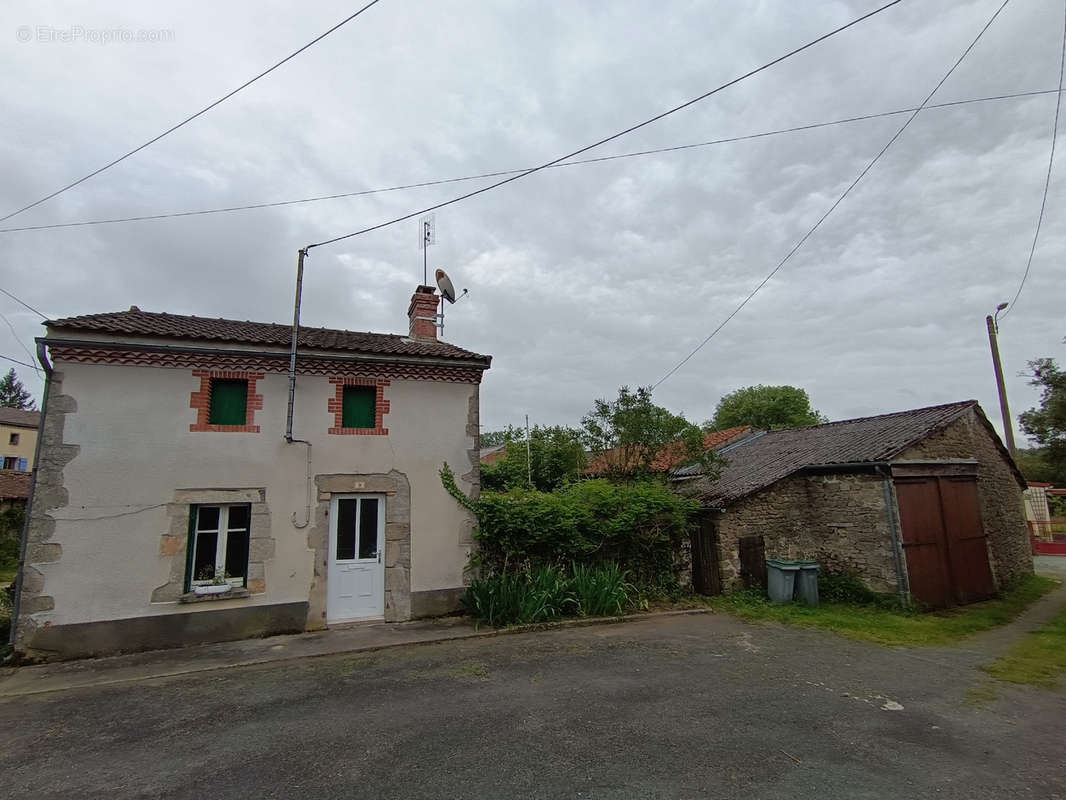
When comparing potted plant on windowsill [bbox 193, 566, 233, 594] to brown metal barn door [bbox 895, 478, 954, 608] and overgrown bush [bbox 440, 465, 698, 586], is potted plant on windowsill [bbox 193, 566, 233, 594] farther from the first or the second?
brown metal barn door [bbox 895, 478, 954, 608]

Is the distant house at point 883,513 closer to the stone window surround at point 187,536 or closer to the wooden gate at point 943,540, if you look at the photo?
the wooden gate at point 943,540

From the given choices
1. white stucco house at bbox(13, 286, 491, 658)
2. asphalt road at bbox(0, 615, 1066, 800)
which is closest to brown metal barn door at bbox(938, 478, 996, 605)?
asphalt road at bbox(0, 615, 1066, 800)

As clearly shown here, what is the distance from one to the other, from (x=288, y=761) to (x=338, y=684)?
1803 mm

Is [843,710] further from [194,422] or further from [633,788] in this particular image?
[194,422]

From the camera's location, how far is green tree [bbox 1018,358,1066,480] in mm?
9812

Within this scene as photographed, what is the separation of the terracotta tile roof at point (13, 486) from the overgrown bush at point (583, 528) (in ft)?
65.8

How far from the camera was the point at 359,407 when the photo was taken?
879 cm

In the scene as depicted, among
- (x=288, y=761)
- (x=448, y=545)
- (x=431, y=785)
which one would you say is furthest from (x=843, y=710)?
(x=448, y=545)

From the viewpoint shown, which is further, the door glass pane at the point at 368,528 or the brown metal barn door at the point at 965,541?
the brown metal barn door at the point at 965,541

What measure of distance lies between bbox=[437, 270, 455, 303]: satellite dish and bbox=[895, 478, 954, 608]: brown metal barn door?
33.4 feet

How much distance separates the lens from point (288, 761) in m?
4.17

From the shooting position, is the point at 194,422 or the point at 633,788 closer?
the point at 633,788

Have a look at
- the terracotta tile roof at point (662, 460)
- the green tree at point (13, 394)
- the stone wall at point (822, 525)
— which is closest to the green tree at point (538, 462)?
the terracotta tile roof at point (662, 460)

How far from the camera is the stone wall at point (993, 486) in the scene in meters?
11.0
